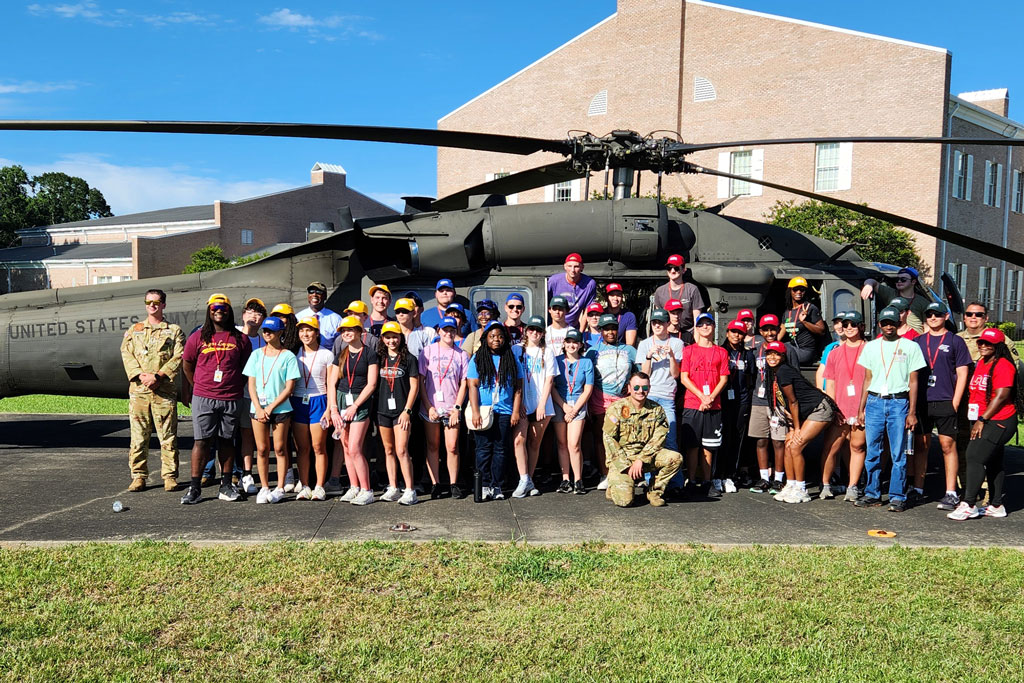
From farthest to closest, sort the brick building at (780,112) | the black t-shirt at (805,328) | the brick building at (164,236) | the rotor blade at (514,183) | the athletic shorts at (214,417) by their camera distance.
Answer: the brick building at (164,236) → the brick building at (780,112) → the rotor blade at (514,183) → the black t-shirt at (805,328) → the athletic shorts at (214,417)

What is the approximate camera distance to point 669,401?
7820 mm

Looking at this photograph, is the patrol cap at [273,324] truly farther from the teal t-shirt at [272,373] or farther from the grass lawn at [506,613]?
the grass lawn at [506,613]

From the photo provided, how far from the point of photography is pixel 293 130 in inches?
277

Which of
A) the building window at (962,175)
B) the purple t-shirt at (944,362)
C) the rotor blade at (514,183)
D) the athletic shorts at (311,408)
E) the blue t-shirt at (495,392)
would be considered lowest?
the athletic shorts at (311,408)

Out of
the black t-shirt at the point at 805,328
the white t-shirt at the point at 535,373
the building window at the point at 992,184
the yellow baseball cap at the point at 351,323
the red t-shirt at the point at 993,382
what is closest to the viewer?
the red t-shirt at the point at 993,382

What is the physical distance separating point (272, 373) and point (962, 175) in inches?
1098

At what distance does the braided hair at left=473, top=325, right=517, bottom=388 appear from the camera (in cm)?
741

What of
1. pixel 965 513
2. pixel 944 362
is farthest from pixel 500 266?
pixel 965 513

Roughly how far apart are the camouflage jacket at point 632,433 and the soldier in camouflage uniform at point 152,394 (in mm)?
4448

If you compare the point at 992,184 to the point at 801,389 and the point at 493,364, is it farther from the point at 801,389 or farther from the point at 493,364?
the point at 493,364

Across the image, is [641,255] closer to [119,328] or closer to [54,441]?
[119,328]

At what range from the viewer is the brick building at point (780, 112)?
82.4ft

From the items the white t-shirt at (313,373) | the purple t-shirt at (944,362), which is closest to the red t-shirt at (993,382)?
the purple t-shirt at (944,362)

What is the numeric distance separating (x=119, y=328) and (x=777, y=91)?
24.5 metres
